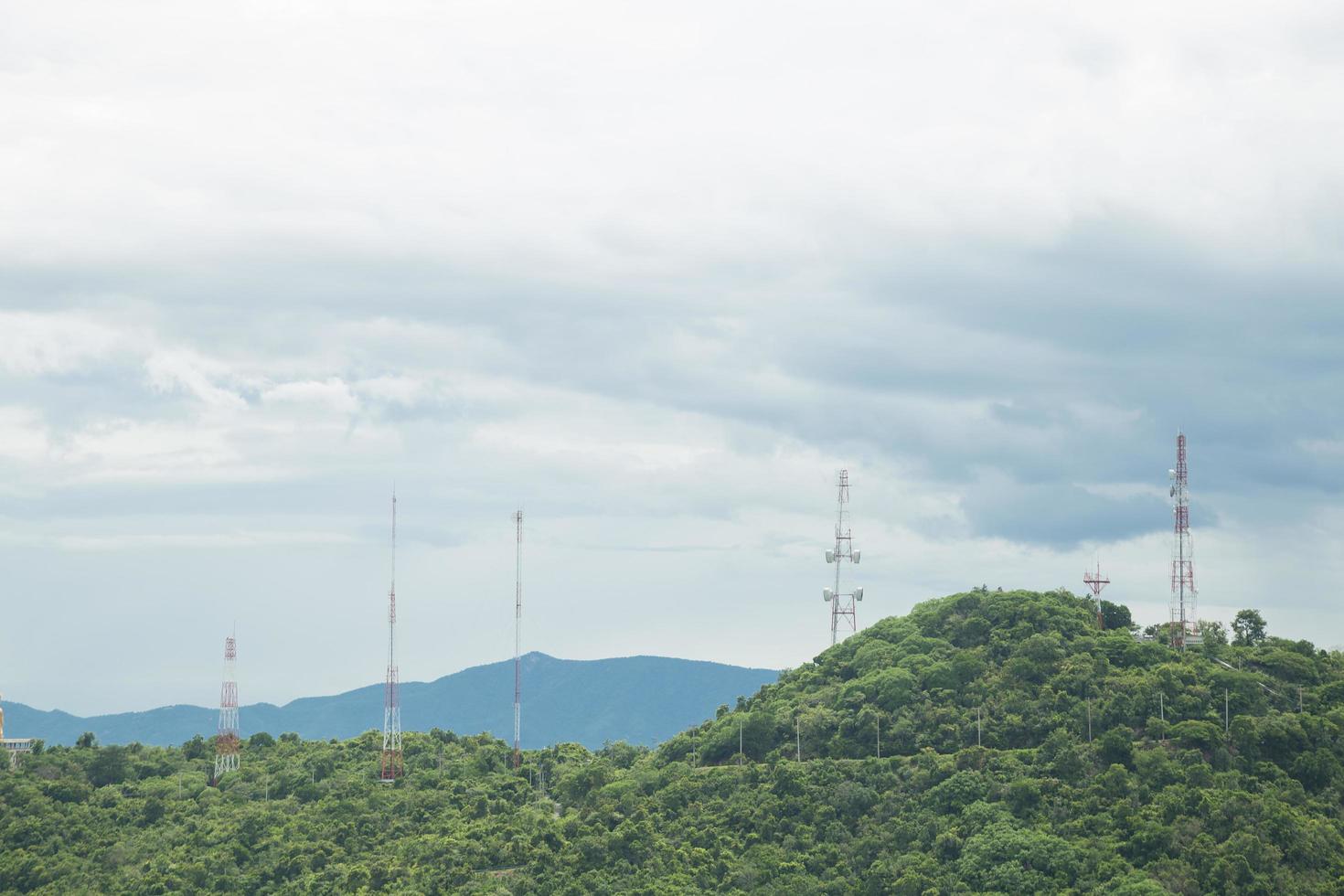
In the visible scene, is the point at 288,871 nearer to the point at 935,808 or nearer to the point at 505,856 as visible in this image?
the point at 505,856

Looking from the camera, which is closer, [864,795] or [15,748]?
[864,795]

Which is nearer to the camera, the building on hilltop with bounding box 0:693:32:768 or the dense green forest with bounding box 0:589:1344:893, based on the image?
the dense green forest with bounding box 0:589:1344:893

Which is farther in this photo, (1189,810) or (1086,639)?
(1086,639)

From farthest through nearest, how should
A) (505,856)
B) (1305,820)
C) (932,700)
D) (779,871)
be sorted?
(932,700) < (505,856) < (779,871) < (1305,820)

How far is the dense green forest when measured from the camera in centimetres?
11975

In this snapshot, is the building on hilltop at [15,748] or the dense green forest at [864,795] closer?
the dense green forest at [864,795]

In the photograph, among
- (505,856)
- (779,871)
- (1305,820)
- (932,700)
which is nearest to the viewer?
(1305,820)

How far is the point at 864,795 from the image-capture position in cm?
13450

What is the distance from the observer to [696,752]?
15775cm

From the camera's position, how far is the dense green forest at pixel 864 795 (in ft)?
393

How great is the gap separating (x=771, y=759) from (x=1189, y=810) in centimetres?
4116

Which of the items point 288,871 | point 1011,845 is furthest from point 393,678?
point 1011,845

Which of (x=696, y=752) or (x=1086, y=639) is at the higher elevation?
(x=1086, y=639)

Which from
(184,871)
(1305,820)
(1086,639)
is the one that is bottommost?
(184,871)
